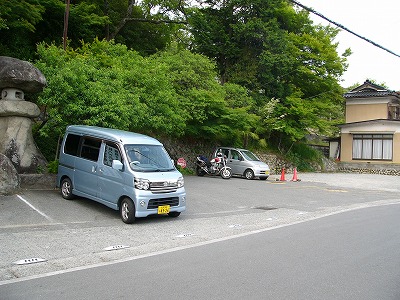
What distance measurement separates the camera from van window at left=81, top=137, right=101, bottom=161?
11.0 m

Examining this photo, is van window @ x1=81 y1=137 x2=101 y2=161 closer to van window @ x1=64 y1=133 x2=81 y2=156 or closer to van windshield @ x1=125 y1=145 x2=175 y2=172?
van window @ x1=64 y1=133 x2=81 y2=156

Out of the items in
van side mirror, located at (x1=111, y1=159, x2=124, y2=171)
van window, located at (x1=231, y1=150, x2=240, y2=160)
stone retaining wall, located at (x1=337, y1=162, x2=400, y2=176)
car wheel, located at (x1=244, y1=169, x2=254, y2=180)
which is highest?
stone retaining wall, located at (x1=337, y1=162, x2=400, y2=176)

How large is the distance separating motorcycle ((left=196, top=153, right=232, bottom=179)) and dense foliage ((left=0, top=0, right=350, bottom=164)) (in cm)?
170

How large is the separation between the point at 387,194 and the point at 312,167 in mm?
14118

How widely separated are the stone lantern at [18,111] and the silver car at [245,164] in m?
12.1

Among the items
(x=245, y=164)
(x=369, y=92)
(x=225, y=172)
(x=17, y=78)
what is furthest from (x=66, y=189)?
(x=369, y=92)

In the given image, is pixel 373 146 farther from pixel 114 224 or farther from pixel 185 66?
pixel 114 224

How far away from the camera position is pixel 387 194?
18.4m

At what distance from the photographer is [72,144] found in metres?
12.0

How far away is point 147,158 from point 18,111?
17.7 ft

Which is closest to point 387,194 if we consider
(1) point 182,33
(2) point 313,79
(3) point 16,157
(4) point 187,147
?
(4) point 187,147

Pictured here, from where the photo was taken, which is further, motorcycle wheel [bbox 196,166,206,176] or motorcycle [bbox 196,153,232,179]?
motorcycle wheel [bbox 196,166,206,176]

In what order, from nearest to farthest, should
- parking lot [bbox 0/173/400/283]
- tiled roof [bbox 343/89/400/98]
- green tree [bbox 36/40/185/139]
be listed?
parking lot [bbox 0/173/400/283] → green tree [bbox 36/40/185/139] → tiled roof [bbox 343/89/400/98]

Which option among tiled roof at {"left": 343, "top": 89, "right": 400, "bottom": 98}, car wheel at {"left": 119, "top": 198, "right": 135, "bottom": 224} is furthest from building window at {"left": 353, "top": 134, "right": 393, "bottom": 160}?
car wheel at {"left": 119, "top": 198, "right": 135, "bottom": 224}
